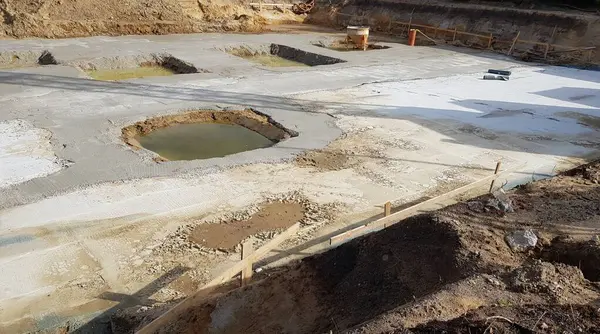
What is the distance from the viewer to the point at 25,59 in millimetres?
15867

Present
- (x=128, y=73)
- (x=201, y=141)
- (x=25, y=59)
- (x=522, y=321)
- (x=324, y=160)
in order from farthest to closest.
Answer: (x=25, y=59) → (x=128, y=73) → (x=201, y=141) → (x=324, y=160) → (x=522, y=321)

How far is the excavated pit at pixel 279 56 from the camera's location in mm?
18469

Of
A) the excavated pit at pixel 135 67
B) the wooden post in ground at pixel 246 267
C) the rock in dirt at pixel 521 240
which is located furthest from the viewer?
the excavated pit at pixel 135 67

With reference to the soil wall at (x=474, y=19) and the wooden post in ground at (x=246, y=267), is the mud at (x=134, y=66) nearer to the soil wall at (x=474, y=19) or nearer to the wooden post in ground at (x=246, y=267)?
the wooden post in ground at (x=246, y=267)

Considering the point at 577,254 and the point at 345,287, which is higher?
the point at 577,254

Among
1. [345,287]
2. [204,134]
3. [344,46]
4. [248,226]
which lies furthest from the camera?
[344,46]

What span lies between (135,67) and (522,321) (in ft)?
49.3

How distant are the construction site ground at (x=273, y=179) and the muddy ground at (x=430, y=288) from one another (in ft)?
0.08

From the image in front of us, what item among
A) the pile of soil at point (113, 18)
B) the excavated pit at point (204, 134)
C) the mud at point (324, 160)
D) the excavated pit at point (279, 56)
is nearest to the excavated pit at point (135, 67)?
the excavated pit at point (279, 56)

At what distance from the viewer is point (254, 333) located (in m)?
4.34

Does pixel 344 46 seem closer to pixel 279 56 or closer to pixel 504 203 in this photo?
pixel 279 56

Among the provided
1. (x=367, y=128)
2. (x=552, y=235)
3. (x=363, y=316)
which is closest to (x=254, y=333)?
(x=363, y=316)

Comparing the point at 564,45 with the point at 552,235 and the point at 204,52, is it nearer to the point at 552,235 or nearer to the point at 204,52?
the point at 204,52

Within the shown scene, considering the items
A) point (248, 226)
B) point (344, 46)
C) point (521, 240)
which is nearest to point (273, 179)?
point (248, 226)
